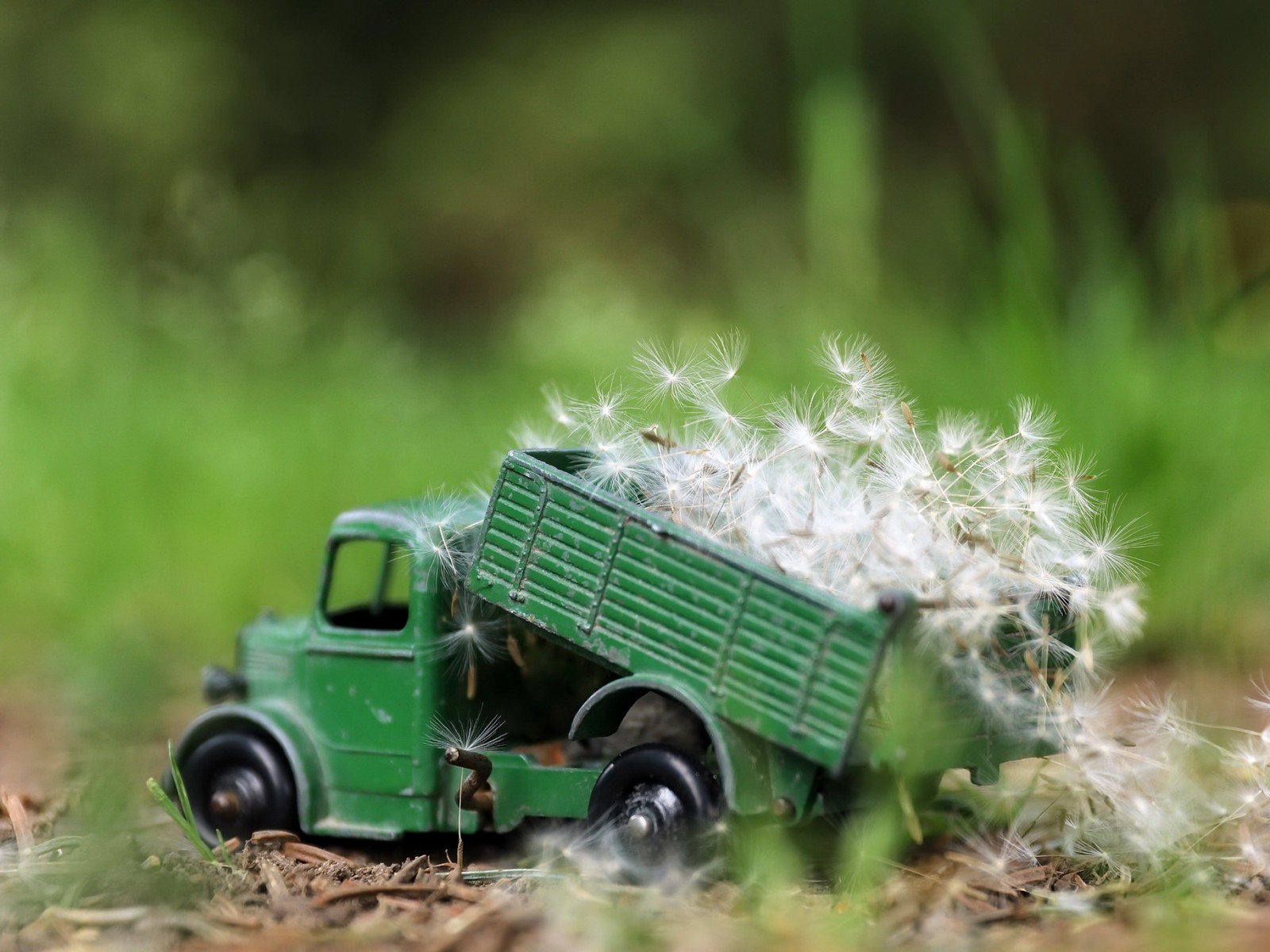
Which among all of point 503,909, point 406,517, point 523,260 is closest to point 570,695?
point 406,517

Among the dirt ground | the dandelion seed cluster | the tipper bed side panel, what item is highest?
the dandelion seed cluster

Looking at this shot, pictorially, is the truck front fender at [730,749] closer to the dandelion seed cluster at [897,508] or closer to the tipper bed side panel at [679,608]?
the tipper bed side panel at [679,608]

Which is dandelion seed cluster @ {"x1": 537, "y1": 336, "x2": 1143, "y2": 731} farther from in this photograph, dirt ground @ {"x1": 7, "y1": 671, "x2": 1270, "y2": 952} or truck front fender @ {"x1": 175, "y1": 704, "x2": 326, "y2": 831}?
truck front fender @ {"x1": 175, "y1": 704, "x2": 326, "y2": 831}

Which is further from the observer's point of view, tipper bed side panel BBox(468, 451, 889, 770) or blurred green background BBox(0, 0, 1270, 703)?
blurred green background BBox(0, 0, 1270, 703)

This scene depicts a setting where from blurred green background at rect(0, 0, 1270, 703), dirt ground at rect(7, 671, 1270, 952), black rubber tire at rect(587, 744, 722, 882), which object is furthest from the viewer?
blurred green background at rect(0, 0, 1270, 703)

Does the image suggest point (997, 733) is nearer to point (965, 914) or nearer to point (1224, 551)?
point (965, 914)

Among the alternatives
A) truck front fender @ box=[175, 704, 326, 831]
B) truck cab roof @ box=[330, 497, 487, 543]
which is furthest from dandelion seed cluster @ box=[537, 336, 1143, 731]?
truck front fender @ box=[175, 704, 326, 831]
